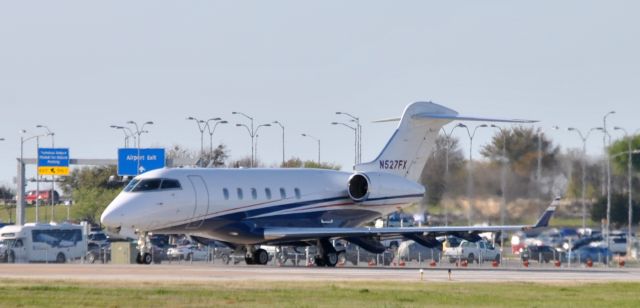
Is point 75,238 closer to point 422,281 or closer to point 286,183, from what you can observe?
point 286,183

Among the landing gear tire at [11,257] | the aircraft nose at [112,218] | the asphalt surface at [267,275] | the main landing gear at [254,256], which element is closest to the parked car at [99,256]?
the landing gear tire at [11,257]

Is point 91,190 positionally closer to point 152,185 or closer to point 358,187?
point 358,187

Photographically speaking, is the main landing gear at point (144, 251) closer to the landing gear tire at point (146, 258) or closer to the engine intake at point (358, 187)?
the landing gear tire at point (146, 258)

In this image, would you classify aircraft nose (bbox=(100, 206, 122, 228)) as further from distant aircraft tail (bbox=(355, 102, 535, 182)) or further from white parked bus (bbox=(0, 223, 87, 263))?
white parked bus (bbox=(0, 223, 87, 263))

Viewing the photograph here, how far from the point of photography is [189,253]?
84.1m

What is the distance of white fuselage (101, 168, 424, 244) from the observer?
56.3m

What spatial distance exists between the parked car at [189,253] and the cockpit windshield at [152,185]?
76.0 ft

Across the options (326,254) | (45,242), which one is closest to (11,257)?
(45,242)

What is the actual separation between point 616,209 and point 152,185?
1422 inches

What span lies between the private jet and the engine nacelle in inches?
1.7

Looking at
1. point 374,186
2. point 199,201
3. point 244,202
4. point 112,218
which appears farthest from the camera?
point 374,186

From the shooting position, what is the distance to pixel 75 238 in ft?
262

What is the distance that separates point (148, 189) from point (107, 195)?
242ft

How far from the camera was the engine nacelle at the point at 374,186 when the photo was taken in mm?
61875
